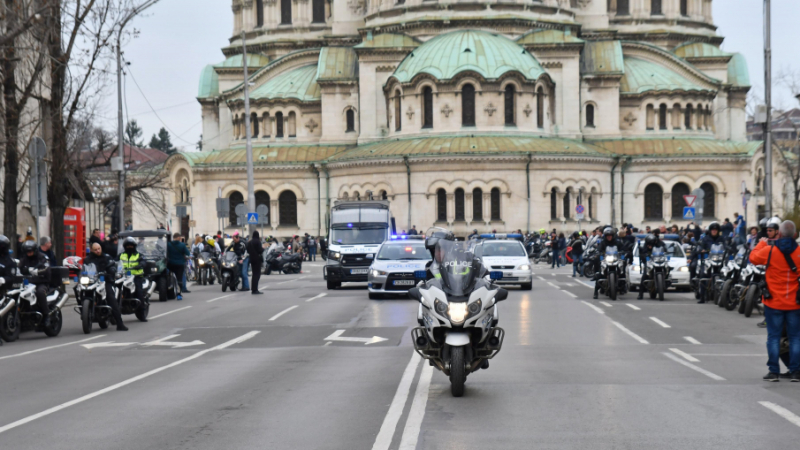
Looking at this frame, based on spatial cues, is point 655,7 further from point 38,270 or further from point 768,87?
point 38,270

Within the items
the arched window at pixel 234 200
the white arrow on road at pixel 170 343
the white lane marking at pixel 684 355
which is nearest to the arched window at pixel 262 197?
the arched window at pixel 234 200

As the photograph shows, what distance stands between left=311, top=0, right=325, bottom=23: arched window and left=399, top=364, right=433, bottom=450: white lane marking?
67.3 m

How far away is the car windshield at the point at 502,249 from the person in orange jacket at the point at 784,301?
1829 centimetres

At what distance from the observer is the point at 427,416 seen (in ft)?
32.4

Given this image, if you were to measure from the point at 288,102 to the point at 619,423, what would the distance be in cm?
6396

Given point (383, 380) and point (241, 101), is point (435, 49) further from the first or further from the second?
point (383, 380)

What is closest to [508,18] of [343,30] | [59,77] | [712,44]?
[343,30]

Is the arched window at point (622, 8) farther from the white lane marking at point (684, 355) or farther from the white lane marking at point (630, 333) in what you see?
the white lane marking at point (684, 355)

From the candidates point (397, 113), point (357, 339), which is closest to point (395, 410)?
point (357, 339)

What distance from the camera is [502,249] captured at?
1226 inches

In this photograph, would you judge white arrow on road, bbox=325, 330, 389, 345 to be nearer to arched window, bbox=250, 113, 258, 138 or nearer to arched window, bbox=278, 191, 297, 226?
arched window, bbox=278, 191, 297, 226

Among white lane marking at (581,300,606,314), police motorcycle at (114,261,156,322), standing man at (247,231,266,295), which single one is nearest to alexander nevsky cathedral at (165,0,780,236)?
standing man at (247,231,266,295)

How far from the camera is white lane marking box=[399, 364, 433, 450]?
862cm

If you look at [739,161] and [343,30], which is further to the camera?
[343,30]
